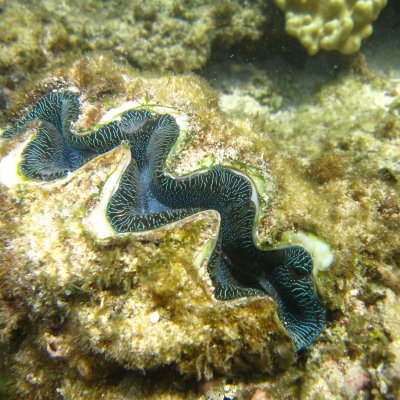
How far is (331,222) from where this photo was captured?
2.79 metres

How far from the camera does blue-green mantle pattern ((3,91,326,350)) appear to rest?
8.53 feet

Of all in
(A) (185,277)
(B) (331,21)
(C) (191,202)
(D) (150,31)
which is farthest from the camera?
(D) (150,31)

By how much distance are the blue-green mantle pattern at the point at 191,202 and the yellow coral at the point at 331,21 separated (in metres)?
2.76

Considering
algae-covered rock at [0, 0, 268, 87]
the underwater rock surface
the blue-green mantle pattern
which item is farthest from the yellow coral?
the blue-green mantle pattern

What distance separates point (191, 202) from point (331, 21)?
3.43 meters

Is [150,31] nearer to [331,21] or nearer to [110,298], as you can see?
[331,21]

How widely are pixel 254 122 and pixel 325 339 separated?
2.04 m

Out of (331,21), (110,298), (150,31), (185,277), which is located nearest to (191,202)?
(185,277)

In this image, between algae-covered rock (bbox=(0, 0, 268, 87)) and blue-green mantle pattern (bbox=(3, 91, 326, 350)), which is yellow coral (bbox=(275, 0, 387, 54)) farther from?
blue-green mantle pattern (bbox=(3, 91, 326, 350))

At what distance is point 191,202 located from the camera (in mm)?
2844

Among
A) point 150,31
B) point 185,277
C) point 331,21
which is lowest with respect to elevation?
point 331,21

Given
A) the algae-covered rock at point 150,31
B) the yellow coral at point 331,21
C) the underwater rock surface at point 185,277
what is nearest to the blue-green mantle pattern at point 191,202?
the underwater rock surface at point 185,277

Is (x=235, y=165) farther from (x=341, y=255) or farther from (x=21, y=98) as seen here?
(x=21, y=98)

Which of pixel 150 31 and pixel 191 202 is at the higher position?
pixel 150 31
